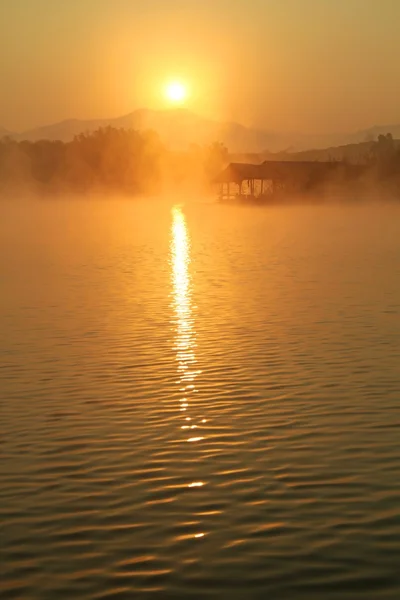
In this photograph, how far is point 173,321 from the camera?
22922mm

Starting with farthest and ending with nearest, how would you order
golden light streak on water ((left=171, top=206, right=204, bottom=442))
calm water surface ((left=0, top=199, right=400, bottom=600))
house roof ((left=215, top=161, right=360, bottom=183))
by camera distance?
house roof ((left=215, top=161, right=360, bottom=183)) < golden light streak on water ((left=171, top=206, right=204, bottom=442)) < calm water surface ((left=0, top=199, right=400, bottom=600))

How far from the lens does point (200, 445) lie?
1198cm

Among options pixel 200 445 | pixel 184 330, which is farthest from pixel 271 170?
pixel 200 445

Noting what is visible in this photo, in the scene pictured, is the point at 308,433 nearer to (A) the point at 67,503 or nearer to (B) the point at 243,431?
(B) the point at 243,431

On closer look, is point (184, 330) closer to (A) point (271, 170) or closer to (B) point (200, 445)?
(B) point (200, 445)

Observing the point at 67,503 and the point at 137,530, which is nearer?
the point at 137,530

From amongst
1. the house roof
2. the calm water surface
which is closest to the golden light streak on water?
the calm water surface

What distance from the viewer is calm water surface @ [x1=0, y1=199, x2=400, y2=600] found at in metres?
8.26

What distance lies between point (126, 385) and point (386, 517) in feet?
22.6

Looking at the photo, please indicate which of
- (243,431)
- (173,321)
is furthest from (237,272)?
Answer: (243,431)

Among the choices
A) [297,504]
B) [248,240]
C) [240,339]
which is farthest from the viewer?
[248,240]

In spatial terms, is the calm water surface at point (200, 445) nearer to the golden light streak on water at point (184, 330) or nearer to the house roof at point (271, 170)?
the golden light streak on water at point (184, 330)

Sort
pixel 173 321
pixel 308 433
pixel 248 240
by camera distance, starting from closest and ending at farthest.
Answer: pixel 308 433
pixel 173 321
pixel 248 240

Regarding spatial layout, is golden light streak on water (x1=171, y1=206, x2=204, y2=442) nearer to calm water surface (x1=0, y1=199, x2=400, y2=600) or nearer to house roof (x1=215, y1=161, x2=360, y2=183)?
calm water surface (x1=0, y1=199, x2=400, y2=600)
